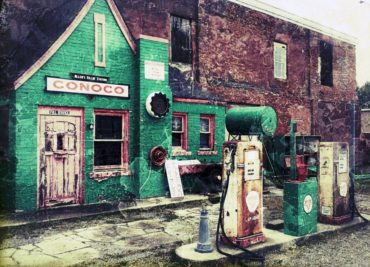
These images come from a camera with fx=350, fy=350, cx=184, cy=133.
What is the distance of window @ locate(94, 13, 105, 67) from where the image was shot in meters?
9.14

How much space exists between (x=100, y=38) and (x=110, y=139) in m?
2.69

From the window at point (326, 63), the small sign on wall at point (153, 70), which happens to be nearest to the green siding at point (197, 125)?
the small sign on wall at point (153, 70)

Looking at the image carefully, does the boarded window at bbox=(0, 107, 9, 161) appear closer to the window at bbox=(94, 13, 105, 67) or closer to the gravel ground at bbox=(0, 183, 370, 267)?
the gravel ground at bbox=(0, 183, 370, 267)

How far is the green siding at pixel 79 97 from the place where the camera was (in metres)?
7.89

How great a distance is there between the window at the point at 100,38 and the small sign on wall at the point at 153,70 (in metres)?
1.25

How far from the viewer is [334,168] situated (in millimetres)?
7289

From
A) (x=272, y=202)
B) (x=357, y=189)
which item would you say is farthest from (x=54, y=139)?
(x=357, y=189)

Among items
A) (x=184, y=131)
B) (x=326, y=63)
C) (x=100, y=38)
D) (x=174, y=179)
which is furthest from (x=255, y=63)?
(x=100, y=38)

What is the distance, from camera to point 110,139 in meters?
9.48

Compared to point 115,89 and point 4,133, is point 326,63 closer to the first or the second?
point 115,89

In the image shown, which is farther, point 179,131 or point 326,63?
point 326,63

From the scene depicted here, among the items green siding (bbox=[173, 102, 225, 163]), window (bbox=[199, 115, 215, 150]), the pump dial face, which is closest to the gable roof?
green siding (bbox=[173, 102, 225, 163])

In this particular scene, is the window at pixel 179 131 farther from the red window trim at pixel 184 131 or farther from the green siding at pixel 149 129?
the green siding at pixel 149 129

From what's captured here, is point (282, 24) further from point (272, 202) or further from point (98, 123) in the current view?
point (98, 123)
